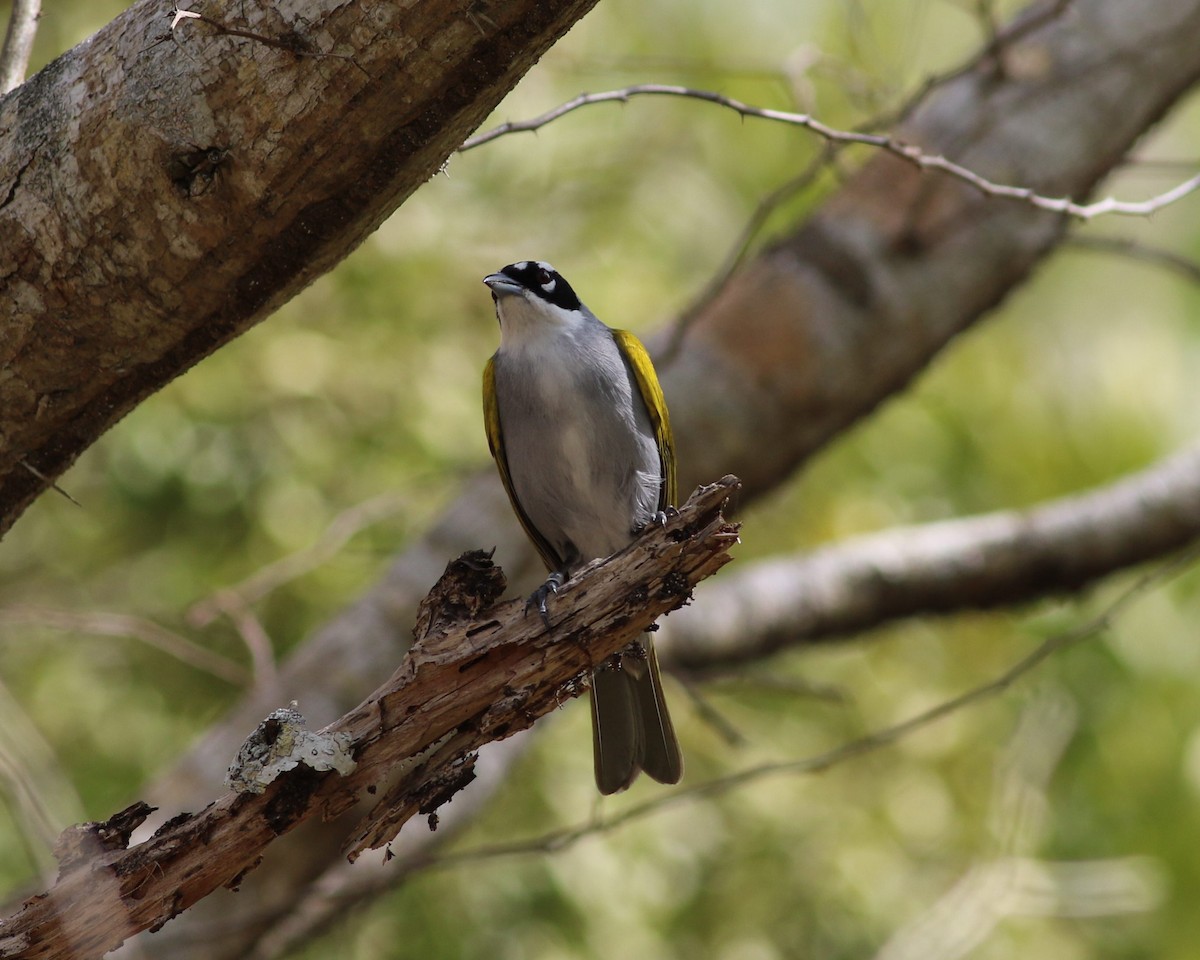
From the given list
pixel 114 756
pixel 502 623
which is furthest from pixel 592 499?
pixel 114 756

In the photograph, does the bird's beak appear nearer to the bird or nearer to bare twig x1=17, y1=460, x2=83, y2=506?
the bird

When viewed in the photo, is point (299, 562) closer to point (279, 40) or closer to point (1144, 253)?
point (279, 40)

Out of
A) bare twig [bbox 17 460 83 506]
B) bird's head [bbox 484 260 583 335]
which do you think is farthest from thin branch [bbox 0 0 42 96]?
bird's head [bbox 484 260 583 335]

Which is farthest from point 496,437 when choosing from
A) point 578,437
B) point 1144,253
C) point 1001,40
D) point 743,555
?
point 743,555

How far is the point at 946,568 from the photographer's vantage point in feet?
18.9

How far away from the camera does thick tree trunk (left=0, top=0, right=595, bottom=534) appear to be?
221 cm

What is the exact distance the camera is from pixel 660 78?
6961 millimetres

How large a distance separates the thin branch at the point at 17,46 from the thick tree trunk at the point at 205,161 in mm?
385

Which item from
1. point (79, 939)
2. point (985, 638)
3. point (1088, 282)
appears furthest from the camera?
point (1088, 282)

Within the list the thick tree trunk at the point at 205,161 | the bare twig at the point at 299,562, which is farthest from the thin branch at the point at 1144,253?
the thick tree trunk at the point at 205,161

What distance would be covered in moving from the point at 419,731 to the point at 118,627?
7.00ft

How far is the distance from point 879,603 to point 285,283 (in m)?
3.97

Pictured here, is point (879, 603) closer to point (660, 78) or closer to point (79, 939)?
point (660, 78)

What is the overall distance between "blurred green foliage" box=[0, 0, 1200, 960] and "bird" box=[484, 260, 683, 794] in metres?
1.16
